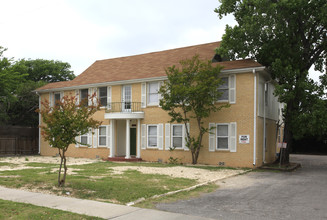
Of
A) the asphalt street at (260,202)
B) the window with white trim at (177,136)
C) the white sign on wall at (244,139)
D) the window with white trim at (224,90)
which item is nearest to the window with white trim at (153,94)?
Answer: the window with white trim at (177,136)

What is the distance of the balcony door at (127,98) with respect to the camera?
22562mm

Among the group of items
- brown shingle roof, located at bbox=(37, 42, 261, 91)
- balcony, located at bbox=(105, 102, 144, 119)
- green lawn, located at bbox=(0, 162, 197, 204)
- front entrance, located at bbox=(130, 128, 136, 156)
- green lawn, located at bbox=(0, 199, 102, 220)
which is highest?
brown shingle roof, located at bbox=(37, 42, 261, 91)

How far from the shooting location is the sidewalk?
7273 mm

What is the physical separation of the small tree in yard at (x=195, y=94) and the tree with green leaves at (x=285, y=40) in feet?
7.16

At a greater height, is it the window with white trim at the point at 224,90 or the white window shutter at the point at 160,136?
the window with white trim at the point at 224,90

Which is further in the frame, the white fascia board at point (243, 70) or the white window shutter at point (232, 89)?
the white window shutter at point (232, 89)

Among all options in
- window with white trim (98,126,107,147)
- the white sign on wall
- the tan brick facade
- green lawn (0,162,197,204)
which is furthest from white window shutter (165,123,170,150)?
green lawn (0,162,197,204)

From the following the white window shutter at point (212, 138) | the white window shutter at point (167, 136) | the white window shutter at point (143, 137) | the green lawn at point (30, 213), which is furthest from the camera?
the white window shutter at point (143, 137)

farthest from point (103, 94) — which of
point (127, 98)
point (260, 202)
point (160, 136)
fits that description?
point (260, 202)

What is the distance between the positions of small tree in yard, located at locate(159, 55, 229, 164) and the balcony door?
4.08 metres

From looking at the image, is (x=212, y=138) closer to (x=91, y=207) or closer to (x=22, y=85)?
(x=91, y=207)

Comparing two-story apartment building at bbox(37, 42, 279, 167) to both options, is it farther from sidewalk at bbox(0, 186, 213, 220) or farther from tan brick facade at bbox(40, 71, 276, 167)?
sidewalk at bbox(0, 186, 213, 220)

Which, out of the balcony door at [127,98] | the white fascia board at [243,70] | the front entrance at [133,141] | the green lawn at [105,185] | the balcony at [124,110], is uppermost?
the white fascia board at [243,70]

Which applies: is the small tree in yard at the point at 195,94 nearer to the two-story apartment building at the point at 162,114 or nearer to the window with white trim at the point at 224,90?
the window with white trim at the point at 224,90
